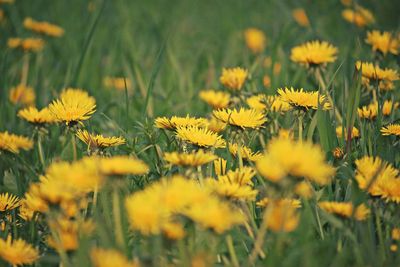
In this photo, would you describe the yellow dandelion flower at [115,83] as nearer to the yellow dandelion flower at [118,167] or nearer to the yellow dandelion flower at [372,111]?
the yellow dandelion flower at [372,111]

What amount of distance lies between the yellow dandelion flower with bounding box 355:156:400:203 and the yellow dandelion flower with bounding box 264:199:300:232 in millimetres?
174

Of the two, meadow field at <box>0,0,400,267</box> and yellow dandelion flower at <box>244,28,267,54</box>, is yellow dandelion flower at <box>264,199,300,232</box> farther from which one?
yellow dandelion flower at <box>244,28,267,54</box>

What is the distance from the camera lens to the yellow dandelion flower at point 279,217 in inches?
34.4

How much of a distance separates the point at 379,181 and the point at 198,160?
0.38 m

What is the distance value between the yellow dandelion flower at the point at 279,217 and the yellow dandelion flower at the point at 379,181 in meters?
0.17

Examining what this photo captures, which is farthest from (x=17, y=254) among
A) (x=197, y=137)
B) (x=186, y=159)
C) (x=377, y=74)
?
(x=377, y=74)

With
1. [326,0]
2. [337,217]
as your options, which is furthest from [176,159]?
[326,0]

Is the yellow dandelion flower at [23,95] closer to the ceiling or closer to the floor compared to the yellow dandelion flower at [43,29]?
closer to the floor

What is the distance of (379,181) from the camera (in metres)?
1.06

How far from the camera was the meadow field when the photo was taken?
0.87m

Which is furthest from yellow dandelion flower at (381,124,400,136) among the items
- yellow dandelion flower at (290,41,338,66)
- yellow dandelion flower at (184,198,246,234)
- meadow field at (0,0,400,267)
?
yellow dandelion flower at (184,198,246,234)

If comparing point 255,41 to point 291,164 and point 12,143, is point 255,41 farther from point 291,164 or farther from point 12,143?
point 291,164

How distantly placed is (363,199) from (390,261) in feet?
0.45

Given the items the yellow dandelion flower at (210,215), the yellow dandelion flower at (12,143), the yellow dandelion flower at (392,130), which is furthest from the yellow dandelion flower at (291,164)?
the yellow dandelion flower at (12,143)
